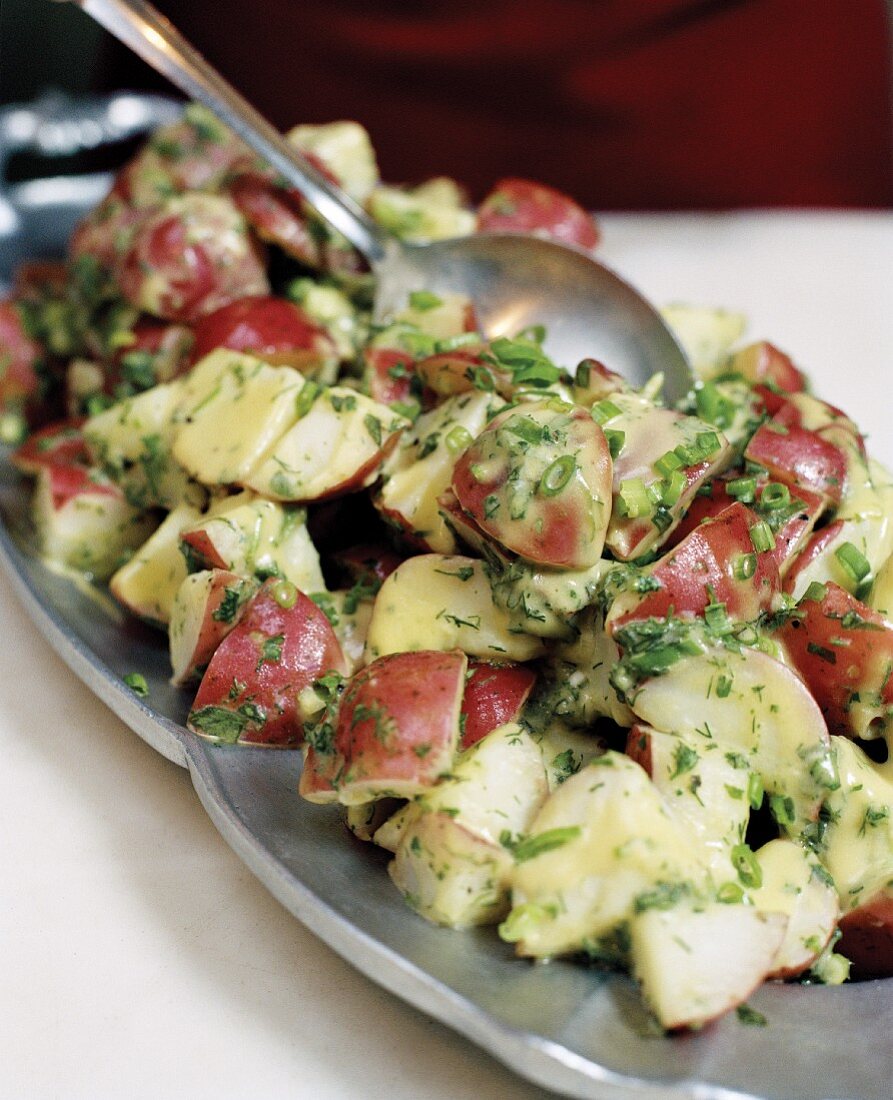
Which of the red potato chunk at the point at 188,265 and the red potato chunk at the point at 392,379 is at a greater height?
the red potato chunk at the point at 188,265

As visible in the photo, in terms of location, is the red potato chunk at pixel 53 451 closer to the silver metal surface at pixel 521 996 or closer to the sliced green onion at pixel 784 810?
the silver metal surface at pixel 521 996

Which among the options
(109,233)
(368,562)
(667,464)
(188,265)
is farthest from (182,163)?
(667,464)

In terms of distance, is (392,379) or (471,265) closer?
(392,379)

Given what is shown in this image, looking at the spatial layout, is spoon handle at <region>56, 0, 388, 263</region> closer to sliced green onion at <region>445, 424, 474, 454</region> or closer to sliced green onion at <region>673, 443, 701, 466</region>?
sliced green onion at <region>445, 424, 474, 454</region>

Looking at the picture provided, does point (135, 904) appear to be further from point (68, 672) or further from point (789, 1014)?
point (789, 1014)

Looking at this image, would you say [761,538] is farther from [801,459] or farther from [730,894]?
[730,894]

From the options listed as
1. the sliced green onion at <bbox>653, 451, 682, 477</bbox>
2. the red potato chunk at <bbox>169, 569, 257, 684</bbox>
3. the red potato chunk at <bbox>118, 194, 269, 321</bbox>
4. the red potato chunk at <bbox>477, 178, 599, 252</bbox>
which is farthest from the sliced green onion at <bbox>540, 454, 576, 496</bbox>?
the red potato chunk at <bbox>477, 178, 599, 252</bbox>

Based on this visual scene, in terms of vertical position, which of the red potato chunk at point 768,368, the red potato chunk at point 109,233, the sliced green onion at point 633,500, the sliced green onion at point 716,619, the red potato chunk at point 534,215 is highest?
the red potato chunk at point 109,233

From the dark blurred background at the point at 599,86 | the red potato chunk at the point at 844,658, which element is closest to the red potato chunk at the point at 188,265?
the red potato chunk at the point at 844,658
